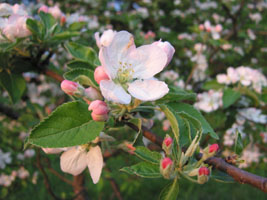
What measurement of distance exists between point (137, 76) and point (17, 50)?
59cm

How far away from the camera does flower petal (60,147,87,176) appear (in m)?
0.82

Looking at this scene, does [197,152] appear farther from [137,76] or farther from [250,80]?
[250,80]

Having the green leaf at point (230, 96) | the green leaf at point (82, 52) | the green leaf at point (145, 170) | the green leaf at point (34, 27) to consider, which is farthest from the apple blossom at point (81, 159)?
the green leaf at point (230, 96)

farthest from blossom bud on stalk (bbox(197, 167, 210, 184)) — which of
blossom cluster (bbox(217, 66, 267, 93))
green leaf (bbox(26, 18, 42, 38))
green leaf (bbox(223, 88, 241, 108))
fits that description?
blossom cluster (bbox(217, 66, 267, 93))

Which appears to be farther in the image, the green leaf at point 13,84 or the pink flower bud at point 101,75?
the green leaf at point 13,84

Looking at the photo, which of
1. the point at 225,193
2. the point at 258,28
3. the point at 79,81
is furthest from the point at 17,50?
the point at 225,193

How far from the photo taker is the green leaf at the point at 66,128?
0.63 m

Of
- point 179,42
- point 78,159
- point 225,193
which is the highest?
point 78,159

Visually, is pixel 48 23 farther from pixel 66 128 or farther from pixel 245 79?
pixel 245 79

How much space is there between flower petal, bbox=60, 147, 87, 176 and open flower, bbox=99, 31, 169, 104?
242 mm

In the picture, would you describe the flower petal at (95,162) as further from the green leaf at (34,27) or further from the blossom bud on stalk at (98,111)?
the green leaf at (34,27)

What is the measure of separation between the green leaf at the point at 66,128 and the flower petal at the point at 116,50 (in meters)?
0.13

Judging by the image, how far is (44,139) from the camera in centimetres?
63

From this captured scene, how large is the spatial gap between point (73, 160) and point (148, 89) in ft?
1.06
